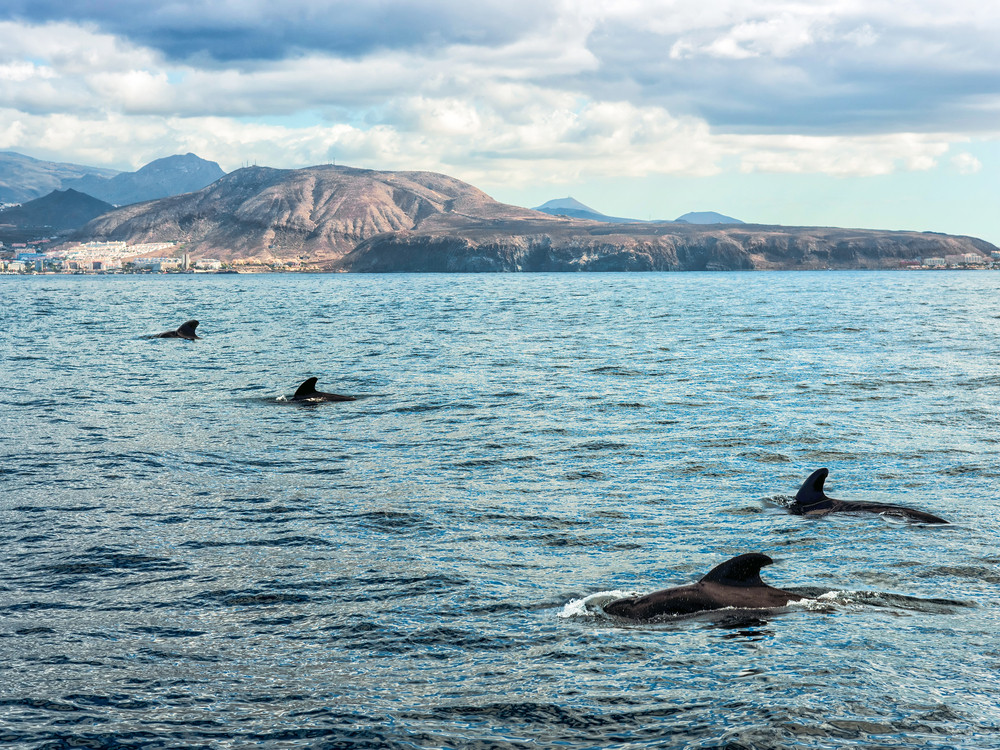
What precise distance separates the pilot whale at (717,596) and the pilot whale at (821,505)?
5.13m

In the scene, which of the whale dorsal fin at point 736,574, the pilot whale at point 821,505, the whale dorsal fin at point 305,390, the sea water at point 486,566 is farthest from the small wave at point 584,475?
the whale dorsal fin at point 305,390

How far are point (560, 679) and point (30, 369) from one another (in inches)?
1605

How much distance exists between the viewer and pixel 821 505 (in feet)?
60.4

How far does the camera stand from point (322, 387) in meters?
37.8

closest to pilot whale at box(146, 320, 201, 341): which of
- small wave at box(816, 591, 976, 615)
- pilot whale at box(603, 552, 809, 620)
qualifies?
pilot whale at box(603, 552, 809, 620)

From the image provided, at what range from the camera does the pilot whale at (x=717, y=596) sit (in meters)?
12.9

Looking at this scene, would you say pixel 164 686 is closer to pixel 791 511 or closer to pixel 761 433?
pixel 791 511

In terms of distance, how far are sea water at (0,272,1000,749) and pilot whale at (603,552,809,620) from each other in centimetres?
31

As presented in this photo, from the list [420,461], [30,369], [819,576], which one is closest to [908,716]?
[819,576]

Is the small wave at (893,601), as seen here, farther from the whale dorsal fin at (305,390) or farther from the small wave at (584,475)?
the whale dorsal fin at (305,390)

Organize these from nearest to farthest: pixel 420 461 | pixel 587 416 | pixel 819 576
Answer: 1. pixel 819 576
2. pixel 420 461
3. pixel 587 416

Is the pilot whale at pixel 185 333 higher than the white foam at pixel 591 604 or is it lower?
higher

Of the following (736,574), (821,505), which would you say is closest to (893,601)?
(736,574)

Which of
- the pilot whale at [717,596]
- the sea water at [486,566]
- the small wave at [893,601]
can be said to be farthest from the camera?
the small wave at [893,601]
